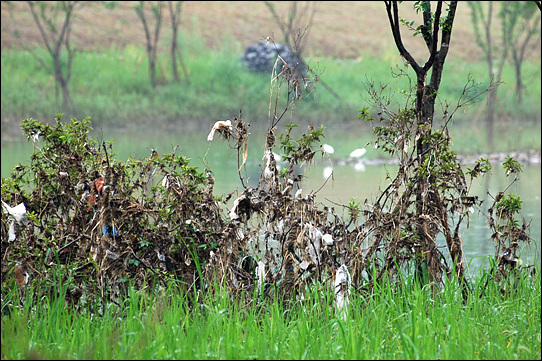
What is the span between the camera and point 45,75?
28.7 m

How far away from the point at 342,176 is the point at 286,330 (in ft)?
33.9

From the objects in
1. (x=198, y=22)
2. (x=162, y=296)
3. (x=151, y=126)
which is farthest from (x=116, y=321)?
(x=198, y=22)

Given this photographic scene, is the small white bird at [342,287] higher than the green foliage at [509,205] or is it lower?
lower

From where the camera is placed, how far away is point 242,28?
4212 cm

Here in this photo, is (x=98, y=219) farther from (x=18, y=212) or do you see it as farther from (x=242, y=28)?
(x=242, y=28)

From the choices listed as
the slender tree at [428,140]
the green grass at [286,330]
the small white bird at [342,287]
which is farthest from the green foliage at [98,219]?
the slender tree at [428,140]

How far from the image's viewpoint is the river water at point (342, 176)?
779cm

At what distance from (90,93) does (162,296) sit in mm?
24885

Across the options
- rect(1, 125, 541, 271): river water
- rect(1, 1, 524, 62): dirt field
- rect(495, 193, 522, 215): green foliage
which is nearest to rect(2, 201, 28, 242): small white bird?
rect(1, 125, 541, 271): river water

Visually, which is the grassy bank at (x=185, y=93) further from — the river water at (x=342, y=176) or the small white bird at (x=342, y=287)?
the small white bird at (x=342, y=287)

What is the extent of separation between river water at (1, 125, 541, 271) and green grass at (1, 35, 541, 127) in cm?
385

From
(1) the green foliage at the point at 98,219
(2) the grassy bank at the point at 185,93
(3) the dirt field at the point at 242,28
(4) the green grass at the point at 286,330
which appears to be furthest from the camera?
(3) the dirt field at the point at 242,28

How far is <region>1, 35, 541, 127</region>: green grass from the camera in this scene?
2511 cm

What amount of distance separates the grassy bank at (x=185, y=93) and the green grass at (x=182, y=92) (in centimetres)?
3
